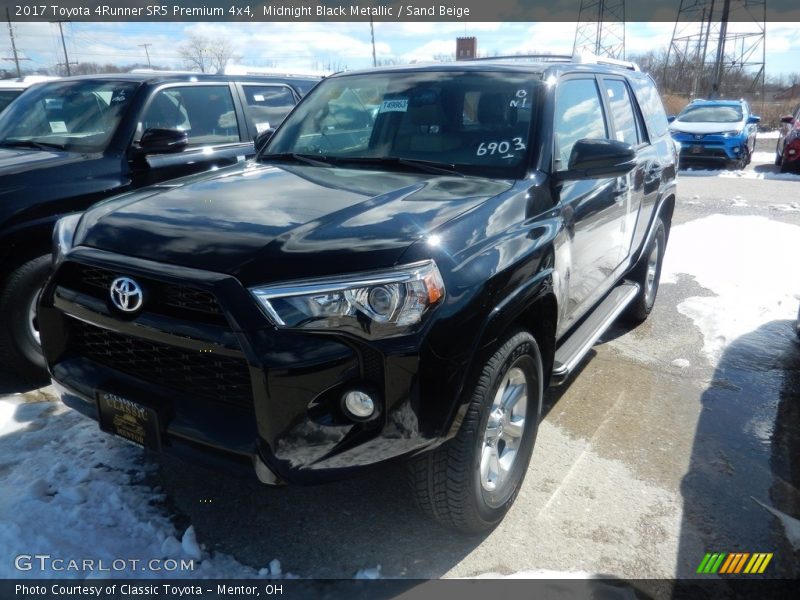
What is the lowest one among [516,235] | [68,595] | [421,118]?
[68,595]

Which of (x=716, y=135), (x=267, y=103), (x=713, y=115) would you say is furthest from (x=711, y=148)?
(x=267, y=103)

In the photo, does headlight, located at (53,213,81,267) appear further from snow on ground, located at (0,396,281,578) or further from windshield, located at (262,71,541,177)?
windshield, located at (262,71,541,177)

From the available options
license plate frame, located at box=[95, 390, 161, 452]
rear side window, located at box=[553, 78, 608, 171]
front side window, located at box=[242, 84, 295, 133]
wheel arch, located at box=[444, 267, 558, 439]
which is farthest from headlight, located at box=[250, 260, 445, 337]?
front side window, located at box=[242, 84, 295, 133]

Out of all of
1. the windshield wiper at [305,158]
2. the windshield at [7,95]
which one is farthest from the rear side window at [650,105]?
the windshield at [7,95]

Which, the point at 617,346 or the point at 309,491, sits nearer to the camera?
the point at 309,491

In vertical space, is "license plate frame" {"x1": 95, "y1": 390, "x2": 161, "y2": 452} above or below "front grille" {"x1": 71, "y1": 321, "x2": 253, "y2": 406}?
below

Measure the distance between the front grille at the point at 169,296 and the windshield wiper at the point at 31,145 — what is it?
2.49 m

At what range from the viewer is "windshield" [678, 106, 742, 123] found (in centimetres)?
1603

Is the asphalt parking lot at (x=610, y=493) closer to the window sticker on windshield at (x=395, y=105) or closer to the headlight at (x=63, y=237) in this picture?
the headlight at (x=63, y=237)

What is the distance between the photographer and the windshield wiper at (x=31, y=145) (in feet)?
14.9

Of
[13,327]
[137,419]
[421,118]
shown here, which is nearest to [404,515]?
[137,419]

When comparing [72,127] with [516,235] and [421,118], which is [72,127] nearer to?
[421,118]

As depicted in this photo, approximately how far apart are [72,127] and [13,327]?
171 cm

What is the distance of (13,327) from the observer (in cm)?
379
